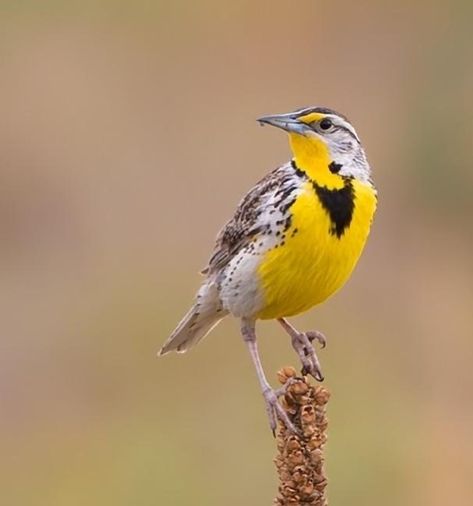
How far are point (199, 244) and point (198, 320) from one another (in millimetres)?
3092

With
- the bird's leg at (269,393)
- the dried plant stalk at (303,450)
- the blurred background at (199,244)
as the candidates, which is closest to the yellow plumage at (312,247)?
the bird's leg at (269,393)

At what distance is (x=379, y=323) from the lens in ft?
19.0

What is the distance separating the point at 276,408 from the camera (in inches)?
103

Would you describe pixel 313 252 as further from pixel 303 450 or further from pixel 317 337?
pixel 303 450

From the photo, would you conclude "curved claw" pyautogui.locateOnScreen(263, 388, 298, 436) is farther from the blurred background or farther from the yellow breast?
the blurred background

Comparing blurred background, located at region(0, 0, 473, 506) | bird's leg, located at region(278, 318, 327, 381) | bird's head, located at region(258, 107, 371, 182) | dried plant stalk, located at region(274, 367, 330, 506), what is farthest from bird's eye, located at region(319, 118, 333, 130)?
blurred background, located at region(0, 0, 473, 506)

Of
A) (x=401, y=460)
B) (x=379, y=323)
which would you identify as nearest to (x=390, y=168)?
(x=379, y=323)

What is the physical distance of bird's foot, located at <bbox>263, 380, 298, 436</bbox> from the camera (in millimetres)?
2322

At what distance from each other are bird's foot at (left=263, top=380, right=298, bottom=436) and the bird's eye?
0.45 meters

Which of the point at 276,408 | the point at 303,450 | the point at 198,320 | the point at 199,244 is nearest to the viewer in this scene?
the point at 303,450

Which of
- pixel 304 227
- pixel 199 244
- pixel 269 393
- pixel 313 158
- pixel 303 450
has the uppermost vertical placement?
pixel 199 244

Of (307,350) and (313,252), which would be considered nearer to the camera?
(313,252)

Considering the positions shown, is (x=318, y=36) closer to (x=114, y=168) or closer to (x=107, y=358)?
(x=114, y=168)

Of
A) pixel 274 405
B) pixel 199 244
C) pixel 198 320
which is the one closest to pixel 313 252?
pixel 274 405
